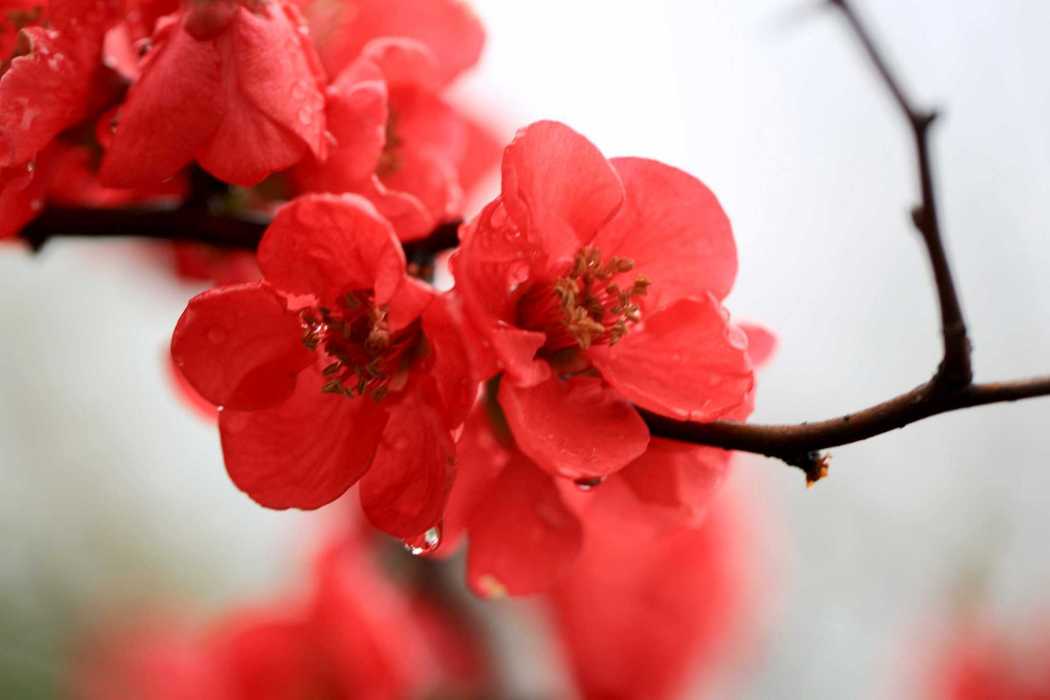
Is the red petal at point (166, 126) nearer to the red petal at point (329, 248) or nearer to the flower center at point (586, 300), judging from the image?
the red petal at point (329, 248)

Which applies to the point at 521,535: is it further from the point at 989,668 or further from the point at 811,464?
the point at 989,668

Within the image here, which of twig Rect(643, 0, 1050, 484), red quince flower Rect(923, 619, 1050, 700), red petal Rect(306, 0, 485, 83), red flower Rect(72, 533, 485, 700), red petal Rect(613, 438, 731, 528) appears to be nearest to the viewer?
twig Rect(643, 0, 1050, 484)

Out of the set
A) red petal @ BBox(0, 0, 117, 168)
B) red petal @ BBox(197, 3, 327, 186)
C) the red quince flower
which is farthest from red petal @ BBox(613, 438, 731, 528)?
the red quince flower

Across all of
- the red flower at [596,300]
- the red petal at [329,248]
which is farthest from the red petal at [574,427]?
the red petal at [329,248]

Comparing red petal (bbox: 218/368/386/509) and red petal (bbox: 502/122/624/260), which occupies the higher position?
red petal (bbox: 502/122/624/260)

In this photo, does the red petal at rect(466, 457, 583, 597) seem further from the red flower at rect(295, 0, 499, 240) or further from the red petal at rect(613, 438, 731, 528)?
the red flower at rect(295, 0, 499, 240)

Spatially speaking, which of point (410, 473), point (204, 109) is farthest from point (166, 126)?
point (410, 473)

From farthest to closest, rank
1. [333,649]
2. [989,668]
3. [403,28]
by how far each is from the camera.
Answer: [989,668] < [333,649] < [403,28]
